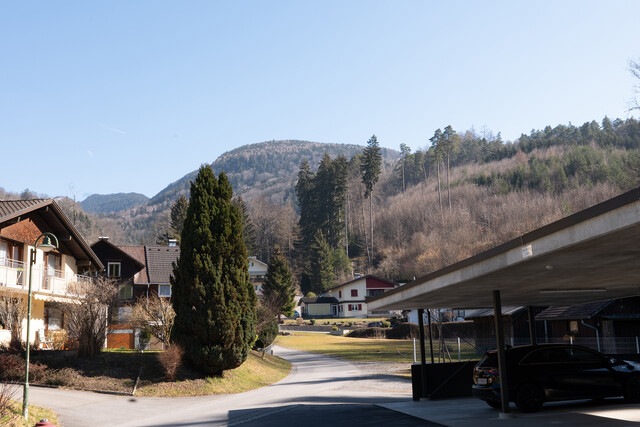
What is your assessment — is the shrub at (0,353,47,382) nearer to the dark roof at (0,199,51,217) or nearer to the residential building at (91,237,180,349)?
the dark roof at (0,199,51,217)

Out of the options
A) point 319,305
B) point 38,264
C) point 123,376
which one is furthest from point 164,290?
point 319,305

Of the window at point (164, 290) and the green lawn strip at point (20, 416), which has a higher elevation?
the window at point (164, 290)

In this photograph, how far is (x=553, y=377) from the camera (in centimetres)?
1396

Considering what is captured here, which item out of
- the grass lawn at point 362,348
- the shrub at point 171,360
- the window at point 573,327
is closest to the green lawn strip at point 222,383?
the shrub at point 171,360

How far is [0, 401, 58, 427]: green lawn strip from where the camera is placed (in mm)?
12913

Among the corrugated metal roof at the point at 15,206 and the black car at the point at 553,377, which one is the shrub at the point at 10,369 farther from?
the black car at the point at 553,377

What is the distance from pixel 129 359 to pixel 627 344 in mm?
21170

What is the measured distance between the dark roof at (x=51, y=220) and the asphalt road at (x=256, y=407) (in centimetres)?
974

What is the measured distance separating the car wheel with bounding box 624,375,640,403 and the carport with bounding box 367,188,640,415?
8.11 ft

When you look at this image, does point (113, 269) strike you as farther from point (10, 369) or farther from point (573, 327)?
point (573, 327)

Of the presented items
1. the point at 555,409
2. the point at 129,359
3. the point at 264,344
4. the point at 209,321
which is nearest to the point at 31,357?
the point at 129,359

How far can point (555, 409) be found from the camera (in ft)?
46.4

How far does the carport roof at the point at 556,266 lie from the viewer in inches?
306

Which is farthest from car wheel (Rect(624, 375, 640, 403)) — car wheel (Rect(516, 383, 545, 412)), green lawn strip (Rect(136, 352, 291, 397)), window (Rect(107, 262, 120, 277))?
window (Rect(107, 262, 120, 277))
